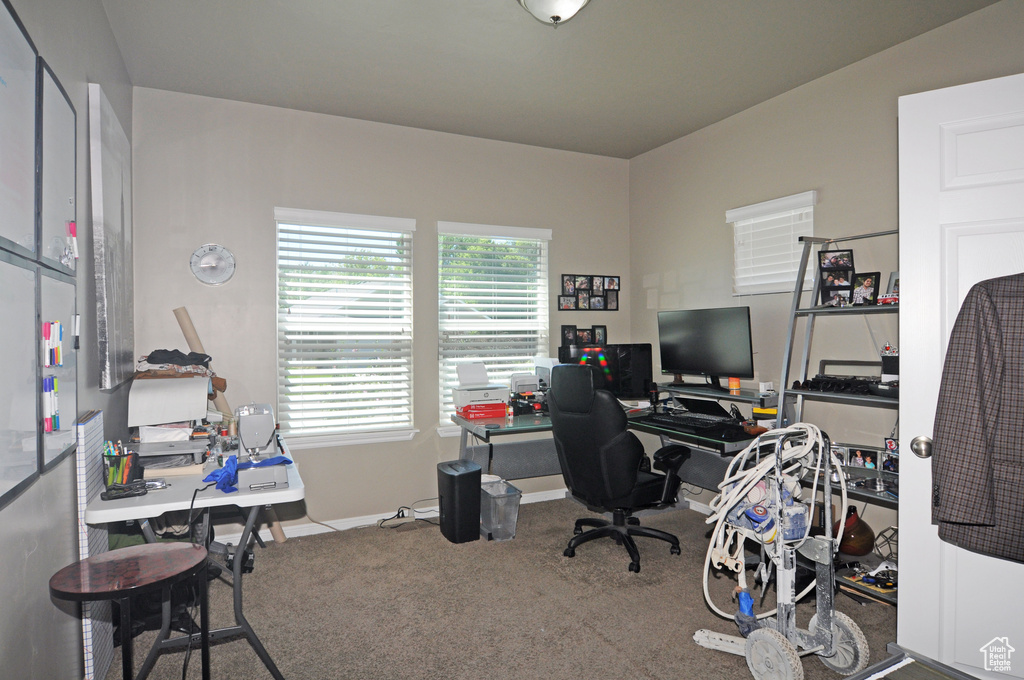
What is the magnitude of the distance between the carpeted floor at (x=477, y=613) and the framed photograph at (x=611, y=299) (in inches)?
76.0

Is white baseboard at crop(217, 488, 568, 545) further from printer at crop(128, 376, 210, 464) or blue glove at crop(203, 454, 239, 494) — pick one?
blue glove at crop(203, 454, 239, 494)

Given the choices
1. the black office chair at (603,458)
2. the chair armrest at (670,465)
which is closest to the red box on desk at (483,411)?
the black office chair at (603,458)

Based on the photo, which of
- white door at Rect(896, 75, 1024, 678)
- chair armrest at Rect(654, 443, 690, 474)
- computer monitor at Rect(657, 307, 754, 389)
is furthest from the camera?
computer monitor at Rect(657, 307, 754, 389)

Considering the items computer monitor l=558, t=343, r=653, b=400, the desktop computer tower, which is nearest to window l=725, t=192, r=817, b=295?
computer monitor l=558, t=343, r=653, b=400

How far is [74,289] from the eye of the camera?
2.02 meters

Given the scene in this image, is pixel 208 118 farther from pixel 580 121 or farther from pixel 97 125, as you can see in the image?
pixel 580 121

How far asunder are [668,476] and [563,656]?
124 centimetres

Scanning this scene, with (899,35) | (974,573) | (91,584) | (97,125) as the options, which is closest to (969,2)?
(899,35)

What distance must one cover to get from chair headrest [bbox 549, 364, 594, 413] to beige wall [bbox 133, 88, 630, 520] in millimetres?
1207

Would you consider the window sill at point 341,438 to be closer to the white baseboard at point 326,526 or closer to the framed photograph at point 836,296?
the white baseboard at point 326,526

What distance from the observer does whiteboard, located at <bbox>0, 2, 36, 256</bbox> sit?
1.31 m

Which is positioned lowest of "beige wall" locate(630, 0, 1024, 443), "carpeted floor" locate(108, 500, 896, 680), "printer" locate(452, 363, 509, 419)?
"carpeted floor" locate(108, 500, 896, 680)

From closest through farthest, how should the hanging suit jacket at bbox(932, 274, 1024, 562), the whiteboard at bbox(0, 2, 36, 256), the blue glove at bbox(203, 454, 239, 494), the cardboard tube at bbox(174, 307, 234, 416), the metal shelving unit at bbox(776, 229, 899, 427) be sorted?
the whiteboard at bbox(0, 2, 36, 256) → the hanging suit jacket at bbox(932, 274, 1024, 562) → the blue glove at bbox(203, 454, 239, 494) → the metal shelving unit at bbox(776, 229, 899, 427) → the cardboard tube at bbox(174, 307, 234, 416)

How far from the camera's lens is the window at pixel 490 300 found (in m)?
4.34
